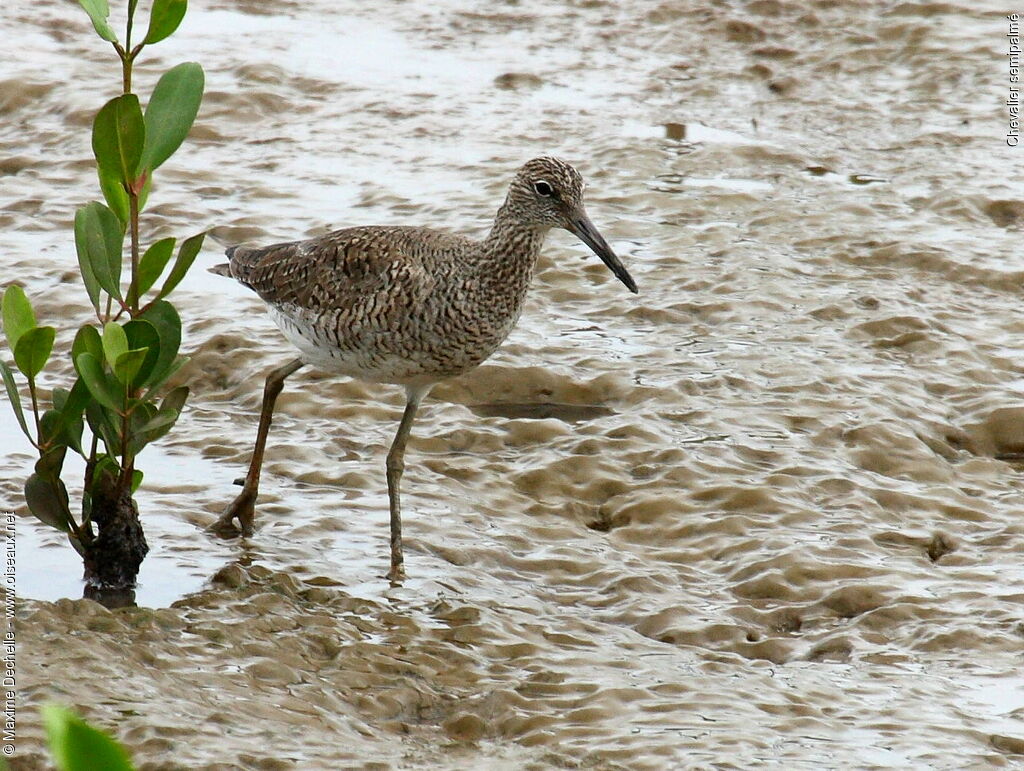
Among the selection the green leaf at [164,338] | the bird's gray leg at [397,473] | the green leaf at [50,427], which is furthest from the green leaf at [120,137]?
the bird's gray leg at [397,473]

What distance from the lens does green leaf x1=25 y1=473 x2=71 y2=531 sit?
527cm

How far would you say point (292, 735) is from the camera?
4582mm

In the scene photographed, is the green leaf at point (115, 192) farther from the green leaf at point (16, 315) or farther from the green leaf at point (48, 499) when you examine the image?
the green leaf at point (48, 499)

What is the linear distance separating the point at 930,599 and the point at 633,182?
192 inches

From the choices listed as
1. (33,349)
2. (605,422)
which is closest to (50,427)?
(33,349)

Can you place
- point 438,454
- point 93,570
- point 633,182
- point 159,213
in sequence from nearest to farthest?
point 93,570
point 438,454
point 159,213
point 633,182

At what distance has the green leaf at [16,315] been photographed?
491 centimetres

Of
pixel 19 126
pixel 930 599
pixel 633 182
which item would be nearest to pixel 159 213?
pixel 19 126

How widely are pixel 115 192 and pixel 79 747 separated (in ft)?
12.4

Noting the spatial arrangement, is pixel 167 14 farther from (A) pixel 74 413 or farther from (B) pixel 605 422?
(B) pixel 605 422

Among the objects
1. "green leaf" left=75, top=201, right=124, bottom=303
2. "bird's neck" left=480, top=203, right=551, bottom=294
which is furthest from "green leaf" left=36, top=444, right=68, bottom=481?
"bird's neck" left=480, top=203, right=551, bottom=294

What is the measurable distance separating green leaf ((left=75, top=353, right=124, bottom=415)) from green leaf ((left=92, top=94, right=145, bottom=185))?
0.63m

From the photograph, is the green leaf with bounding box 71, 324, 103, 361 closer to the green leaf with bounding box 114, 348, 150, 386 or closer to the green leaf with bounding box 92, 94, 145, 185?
the green leaf with bounding box 114, 348, 150, 386

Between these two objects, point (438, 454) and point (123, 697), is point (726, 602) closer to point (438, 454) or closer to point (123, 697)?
point (438, 454)
